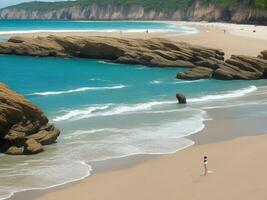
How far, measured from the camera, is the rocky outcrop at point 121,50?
62.0 metres

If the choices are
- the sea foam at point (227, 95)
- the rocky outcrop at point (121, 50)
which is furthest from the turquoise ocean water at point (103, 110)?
the rocky outcrop at point (121, 50)

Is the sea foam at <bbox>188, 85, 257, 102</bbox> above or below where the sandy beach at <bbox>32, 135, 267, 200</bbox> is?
below

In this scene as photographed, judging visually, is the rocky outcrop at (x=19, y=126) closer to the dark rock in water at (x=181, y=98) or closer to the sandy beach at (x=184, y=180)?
the sandy beach at (x=184, y=180)

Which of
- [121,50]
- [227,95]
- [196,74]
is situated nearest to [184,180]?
[227,95]

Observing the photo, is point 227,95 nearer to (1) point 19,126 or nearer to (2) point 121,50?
(1) point 19,126

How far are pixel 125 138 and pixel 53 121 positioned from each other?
227 inches

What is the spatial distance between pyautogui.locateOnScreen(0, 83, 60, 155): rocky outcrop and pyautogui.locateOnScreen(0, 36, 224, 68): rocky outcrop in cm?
3538

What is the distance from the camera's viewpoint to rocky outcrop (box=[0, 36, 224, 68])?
203 ft

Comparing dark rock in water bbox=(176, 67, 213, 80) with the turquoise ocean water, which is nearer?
the turquoise ocean water

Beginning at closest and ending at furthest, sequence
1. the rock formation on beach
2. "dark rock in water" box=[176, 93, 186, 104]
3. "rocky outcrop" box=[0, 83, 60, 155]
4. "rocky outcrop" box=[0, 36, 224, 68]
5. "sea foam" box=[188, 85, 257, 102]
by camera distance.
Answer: "rocky outcrop" box=[0, 83, 60, 155] < "dark rock in water" box=[176, 93, 186, 104] < "sea foam" box=[188, 85, 257, 102] < the rock formation on beach < "rocky outcrop" box=[0, 36, 224, 68]

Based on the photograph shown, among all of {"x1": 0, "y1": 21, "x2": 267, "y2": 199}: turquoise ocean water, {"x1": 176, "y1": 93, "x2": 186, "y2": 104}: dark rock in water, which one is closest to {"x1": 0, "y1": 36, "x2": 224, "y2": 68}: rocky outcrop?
{"x1": 0, "y1": 21, "x2": 267, "y2": 199}: turquoise ocean water

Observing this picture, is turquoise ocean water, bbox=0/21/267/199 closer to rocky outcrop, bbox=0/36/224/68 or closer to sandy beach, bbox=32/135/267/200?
sandy beach, bbox=32/135/267/200

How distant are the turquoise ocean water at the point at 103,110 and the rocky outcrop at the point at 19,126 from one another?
0.52 metres

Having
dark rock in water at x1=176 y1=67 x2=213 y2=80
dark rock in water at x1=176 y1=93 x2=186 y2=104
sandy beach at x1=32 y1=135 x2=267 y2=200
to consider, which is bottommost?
dark rock in water at x1=176 y1=67 x2=213 y2=80
